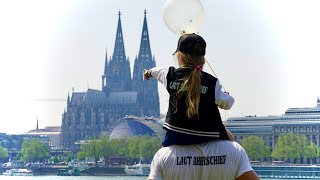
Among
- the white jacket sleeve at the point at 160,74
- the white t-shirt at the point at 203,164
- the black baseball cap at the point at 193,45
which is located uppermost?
the black baseball cap at the point at 193,45

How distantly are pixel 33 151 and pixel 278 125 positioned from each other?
63.4ft

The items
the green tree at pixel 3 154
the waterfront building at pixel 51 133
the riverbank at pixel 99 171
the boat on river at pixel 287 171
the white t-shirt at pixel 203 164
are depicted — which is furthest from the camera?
the waterfront building at pixel 51 133

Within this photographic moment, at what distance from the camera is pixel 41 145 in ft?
291

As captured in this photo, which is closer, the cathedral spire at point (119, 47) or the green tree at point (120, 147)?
the green tree at point (120, 147)

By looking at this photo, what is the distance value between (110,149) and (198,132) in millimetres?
78259

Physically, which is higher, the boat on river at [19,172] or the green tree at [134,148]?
the green tree at [134,148]

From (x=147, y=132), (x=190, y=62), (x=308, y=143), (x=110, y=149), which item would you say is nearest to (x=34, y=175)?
(x=110, y=149)

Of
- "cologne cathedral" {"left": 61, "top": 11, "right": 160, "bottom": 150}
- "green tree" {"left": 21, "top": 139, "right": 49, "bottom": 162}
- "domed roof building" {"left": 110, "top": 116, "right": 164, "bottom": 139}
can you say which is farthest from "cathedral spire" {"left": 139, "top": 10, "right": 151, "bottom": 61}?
"green tree" {"left": 21, "top": 139, "right": 49, "bottom": 162}

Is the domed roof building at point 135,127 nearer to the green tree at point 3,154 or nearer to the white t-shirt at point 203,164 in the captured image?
the green tree at point 3,154

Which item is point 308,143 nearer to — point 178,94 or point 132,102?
point 132,102

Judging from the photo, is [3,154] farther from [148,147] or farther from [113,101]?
[148,147]

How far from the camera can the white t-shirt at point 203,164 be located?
213cm

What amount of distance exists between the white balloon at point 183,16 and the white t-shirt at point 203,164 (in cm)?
26

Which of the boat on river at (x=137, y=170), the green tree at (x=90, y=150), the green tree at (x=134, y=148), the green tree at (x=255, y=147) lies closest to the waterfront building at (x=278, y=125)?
the green tree at (x=255, y=147)
